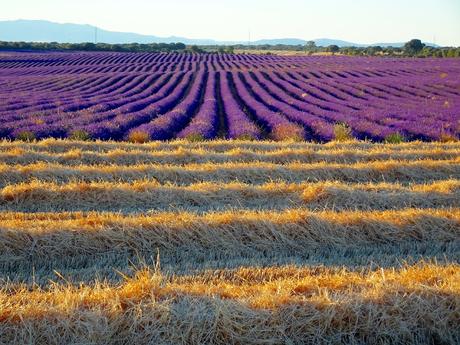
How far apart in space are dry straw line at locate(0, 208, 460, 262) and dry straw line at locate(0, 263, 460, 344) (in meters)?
1.12

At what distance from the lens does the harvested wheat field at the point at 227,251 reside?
3086mm

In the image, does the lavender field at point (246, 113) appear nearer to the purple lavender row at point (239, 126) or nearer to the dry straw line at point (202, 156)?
the purple lavender row at point (239, 126)

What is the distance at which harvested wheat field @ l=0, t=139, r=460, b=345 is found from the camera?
3.09 m

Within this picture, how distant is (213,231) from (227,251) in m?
0.30

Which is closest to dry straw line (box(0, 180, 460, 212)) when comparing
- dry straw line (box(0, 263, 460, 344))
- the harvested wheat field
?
the harvested wheat field

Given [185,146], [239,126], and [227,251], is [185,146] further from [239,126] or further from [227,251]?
[227,251]

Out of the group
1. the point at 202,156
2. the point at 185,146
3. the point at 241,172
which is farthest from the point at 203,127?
the point at 241,172

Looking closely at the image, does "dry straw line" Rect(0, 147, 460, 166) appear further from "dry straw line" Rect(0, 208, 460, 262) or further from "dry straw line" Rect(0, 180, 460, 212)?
"dry straw line" Rect(0, 208, 460, 262)

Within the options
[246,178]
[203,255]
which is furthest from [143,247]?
[246,178]

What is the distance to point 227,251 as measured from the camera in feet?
15.8

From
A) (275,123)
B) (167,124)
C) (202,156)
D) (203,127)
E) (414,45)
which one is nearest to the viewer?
(202,156)

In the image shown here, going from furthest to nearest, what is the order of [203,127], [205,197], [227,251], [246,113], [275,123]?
1. [246,113]
2. [275,123]
3. [203,127]
4. [205,197]
5. [227,251]

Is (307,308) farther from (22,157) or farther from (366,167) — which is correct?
(22,157)

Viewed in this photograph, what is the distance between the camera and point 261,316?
10.2 ft
